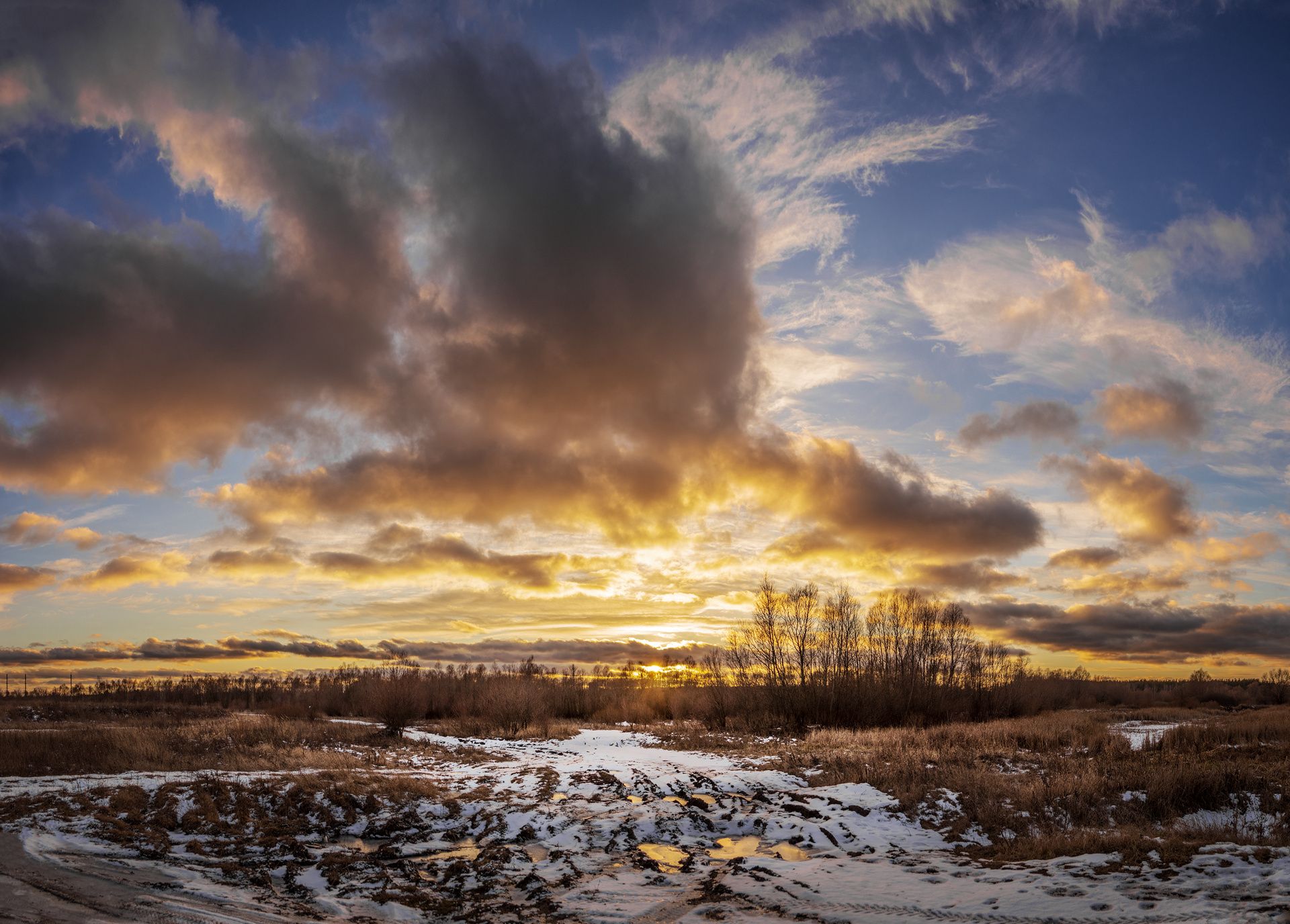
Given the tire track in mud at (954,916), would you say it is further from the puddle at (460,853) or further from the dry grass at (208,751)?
the dry grass at (208,751)

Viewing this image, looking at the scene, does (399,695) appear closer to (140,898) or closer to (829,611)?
(829,611)

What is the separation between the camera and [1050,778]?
16.3 meters

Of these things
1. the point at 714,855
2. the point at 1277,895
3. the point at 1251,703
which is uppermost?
the point at 1277,895

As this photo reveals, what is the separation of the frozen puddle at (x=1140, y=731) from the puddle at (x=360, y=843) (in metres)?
23.0

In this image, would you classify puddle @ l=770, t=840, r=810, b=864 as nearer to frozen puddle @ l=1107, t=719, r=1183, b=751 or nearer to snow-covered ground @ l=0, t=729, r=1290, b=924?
snow-covered ground @ l=0, t=729, r=1290, b=924

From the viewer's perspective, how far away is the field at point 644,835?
9.30 m

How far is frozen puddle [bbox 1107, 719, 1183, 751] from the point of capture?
27.0m

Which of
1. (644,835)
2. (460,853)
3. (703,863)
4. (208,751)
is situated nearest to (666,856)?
(703,863)

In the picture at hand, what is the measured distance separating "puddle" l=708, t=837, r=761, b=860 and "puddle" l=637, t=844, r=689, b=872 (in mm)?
556

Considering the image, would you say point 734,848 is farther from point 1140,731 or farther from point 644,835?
point 1140,731

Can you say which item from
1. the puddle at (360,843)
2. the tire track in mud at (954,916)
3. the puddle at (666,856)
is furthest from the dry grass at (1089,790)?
the puddle at (360,843)

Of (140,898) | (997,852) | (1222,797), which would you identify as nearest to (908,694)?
(1222,797)

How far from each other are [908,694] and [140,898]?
167ft

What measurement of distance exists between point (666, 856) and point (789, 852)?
2166mm
